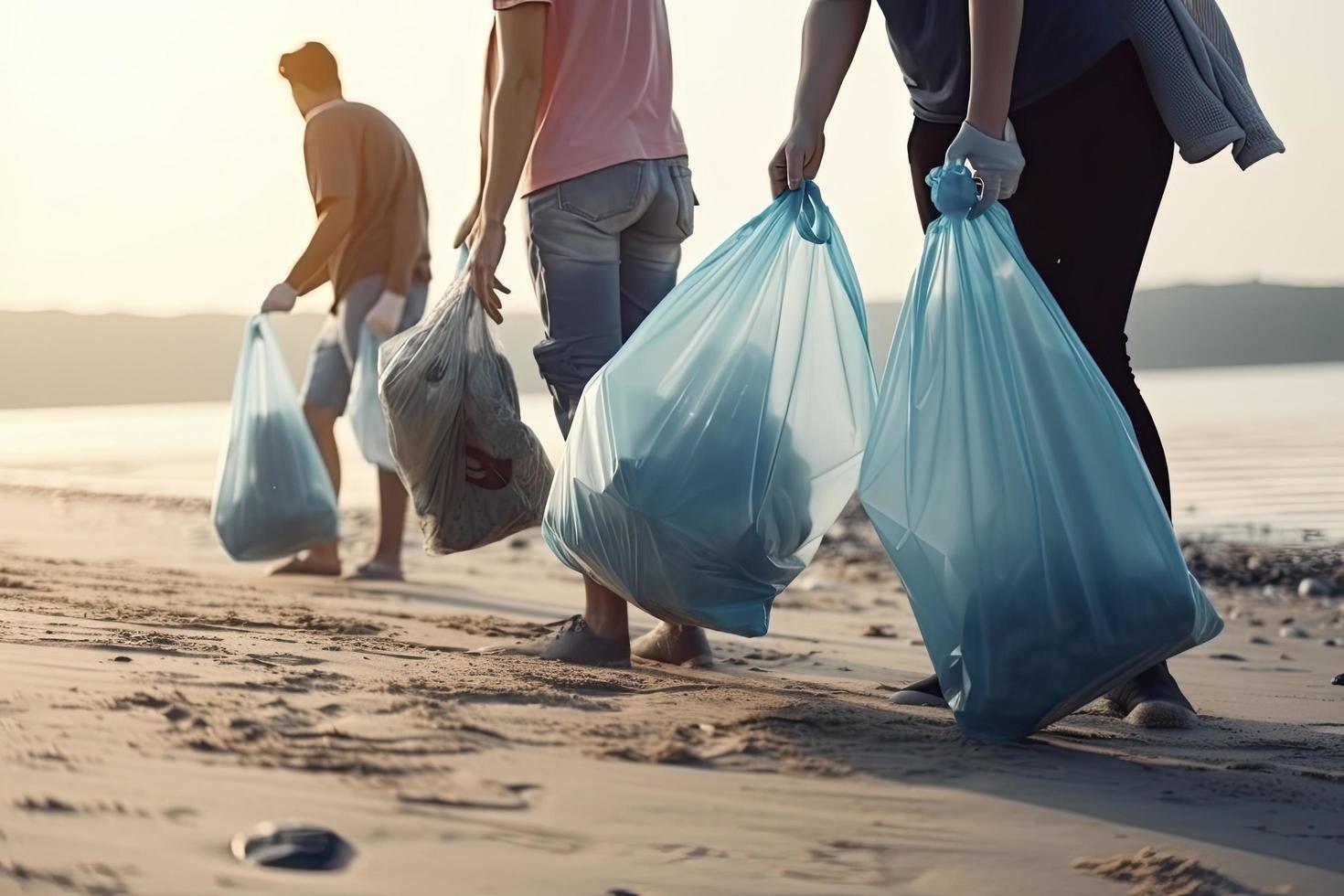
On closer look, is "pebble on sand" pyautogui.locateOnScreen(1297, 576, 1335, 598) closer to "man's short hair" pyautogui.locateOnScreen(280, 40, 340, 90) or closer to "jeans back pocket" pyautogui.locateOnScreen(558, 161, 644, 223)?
"jeans back pocket" pyautogui.locateOnScreen(558, 161, 644, 223)

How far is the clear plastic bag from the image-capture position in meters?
2.46

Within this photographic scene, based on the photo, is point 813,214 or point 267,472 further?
point 267,472

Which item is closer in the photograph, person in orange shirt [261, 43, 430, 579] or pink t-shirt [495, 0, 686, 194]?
pink t-shirt [495, 0, 686, 194]

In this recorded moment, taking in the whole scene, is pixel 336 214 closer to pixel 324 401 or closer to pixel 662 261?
pixel 324 401

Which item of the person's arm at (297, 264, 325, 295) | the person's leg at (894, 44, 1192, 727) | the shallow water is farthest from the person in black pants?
the shallow water

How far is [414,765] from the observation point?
4.86ft

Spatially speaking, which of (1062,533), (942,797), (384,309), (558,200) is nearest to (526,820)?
(942,797)

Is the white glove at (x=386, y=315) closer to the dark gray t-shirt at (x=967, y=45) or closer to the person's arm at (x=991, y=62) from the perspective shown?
the dark gray t-shirt at (x=967, y=45)

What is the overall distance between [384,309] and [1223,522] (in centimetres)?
329

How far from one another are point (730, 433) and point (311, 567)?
2614 millimetres

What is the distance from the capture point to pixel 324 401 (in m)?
4.27

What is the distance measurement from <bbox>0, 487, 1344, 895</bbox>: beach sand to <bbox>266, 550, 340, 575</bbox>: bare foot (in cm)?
182

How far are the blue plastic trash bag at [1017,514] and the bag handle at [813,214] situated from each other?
1.06 ft

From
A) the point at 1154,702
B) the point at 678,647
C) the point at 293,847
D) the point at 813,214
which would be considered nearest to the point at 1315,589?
the point at 1154,702
